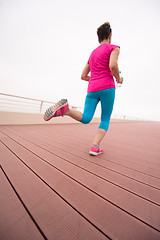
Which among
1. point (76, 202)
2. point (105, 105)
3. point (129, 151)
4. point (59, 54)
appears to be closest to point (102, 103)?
point (105, 105)

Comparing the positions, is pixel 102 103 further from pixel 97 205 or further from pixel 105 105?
pixel 97 205

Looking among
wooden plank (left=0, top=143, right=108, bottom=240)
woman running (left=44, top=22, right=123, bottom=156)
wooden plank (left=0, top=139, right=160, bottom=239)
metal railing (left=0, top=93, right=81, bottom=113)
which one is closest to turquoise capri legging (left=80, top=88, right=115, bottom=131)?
woman running (left=44, top=22, right=123, bottom=156)

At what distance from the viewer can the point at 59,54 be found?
31.8 meters

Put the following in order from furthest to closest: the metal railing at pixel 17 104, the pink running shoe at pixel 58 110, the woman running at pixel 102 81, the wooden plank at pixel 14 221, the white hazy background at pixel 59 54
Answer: the white hazy background at pixel 59 54, the metal railing at pixel 17 104, the woman running at pixel 102 81, the pink running shoe at pixel 58 110, the wooden plank at pixel 14 221

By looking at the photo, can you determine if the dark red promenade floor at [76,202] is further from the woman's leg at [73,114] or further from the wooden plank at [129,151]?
the woman's leg at [73,114]

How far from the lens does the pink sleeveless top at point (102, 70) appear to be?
0.98 metres

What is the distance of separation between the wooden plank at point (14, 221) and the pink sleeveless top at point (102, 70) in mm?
968

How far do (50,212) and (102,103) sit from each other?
901 millimetres

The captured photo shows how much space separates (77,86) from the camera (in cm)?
2986

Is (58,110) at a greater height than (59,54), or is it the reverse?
(59,54)

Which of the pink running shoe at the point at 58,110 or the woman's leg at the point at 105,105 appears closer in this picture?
the pink running shoe at the point at 58,110

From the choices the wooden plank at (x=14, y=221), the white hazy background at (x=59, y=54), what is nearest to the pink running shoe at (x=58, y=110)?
the wooden plank at (x=14, y=221)

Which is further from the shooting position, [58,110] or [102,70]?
[102,70]

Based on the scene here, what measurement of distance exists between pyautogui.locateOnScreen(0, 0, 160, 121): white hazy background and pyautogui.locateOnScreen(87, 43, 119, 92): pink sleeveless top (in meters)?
15.0
